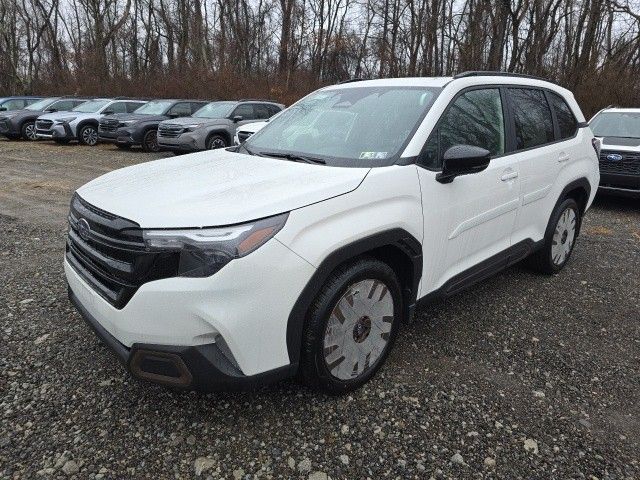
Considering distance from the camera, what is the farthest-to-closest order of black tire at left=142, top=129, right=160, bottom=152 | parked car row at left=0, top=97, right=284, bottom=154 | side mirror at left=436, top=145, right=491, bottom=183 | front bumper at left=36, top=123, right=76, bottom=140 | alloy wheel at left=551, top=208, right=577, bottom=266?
front bumper at left=36, top=123, right=76, bottom=140, black tire at left=142, top=129, right=160, bottom=152, parked car row at left=0, top=97, right=284, bottom=154, alloy wheel at left=551, top=208, right=577, bottom=266, side mirror at left=436, top=145, right=491, bottom=183

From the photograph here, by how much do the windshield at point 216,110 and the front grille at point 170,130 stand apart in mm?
980

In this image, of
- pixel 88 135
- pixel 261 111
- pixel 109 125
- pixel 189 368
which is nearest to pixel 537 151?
pixel 189 368

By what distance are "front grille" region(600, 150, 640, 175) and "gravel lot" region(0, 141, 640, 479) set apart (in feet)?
14.6

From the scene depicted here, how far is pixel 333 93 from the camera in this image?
3.76m

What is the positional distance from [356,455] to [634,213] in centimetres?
720

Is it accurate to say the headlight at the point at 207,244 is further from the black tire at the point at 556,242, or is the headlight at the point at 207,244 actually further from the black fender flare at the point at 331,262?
the black tire at the point at 556,242

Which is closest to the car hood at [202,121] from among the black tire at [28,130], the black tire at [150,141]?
the black tire at [150,141]

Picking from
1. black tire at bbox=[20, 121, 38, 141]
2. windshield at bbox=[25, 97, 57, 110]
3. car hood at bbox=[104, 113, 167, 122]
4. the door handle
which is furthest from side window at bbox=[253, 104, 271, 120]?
the door handle

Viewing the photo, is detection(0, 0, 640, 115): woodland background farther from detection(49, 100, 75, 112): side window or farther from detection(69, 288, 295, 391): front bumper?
detection(69, 288, 295, 391): front bumper

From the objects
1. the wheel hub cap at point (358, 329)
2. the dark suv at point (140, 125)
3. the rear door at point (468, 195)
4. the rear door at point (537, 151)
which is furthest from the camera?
the dark suv at point (140, 125)

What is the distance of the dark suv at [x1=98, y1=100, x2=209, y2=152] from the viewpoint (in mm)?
14172

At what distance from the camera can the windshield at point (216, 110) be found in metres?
13.3

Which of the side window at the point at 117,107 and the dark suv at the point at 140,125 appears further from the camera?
the side window at the point at 117,107

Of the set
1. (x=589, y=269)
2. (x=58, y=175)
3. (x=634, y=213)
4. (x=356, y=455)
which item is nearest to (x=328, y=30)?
(x=58, y=175)
